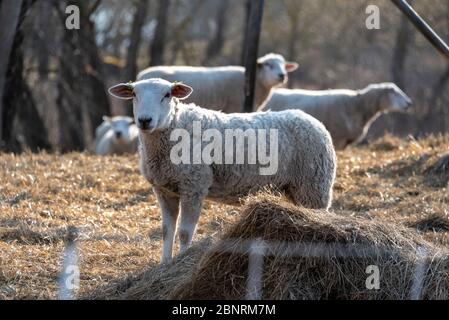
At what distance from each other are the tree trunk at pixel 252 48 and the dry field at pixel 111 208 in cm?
157

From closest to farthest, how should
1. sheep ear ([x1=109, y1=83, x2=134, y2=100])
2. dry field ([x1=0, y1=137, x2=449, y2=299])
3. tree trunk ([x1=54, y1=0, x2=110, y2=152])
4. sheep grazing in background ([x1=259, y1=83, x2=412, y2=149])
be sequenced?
dry field ([x1=0, y1=137, x2=449, y2=299]), sheep ear ([x1=109, y1=83, x2=134, y2=100]), sheep grazing in background ([x1=259, y1=83, x2=412, y2=149]), tree trunk ([x1=54, y1=0, x2=110, y2=152])

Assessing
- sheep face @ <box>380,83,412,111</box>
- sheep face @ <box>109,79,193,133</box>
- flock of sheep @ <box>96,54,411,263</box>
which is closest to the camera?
sheep face @ <box>109,79,193,133</box>

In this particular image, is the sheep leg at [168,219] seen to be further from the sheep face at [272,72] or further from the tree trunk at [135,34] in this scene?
the tree trunk at [135,34]

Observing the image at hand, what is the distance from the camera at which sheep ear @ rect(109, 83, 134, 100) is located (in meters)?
6.84

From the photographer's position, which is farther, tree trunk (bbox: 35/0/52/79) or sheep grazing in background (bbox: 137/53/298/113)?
tree trunk (bbox: 35/0/52/79)

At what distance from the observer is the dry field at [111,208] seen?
251 inches

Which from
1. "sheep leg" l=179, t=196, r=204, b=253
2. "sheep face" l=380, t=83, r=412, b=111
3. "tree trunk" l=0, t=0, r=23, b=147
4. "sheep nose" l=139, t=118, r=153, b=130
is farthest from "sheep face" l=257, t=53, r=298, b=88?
"sheep nose" l=139, t=118, r=153, b=130

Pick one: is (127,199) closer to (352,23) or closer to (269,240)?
(269,240)

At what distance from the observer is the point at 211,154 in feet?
22.6

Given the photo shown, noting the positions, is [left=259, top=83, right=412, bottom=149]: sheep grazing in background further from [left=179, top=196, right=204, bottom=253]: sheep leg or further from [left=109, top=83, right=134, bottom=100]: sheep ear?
[left=179, top=196, right=204, bottom=253]: sheep leg

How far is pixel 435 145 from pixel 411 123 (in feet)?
51.7

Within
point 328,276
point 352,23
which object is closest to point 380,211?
point 328,276

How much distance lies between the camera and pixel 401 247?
5.99 m

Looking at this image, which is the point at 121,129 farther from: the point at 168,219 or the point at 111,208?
the point at 168,219
